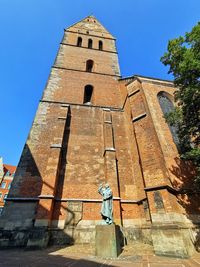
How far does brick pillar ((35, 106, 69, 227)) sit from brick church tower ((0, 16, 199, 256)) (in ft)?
0.16

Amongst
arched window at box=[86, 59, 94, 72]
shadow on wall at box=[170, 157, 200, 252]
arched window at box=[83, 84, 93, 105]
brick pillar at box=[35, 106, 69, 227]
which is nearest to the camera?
shadow on wall at box=[170, 157, 200, 252]

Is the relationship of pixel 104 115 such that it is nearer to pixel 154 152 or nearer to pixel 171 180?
pixel 154 152

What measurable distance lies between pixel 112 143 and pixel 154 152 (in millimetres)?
3036

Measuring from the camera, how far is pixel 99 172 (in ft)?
35.5

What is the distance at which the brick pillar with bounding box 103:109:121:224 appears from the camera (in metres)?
8.80

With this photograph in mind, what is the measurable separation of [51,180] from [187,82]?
340 inches

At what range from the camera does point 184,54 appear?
25.5 ft

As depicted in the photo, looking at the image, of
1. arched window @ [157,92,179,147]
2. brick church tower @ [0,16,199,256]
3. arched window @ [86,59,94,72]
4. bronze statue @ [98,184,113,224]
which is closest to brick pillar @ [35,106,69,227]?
brick church tower @ [0,16,199,256]

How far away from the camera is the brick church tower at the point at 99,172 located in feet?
25.5

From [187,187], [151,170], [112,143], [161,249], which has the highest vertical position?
[112,143]

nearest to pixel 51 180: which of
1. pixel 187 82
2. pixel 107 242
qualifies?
pixel 107 242

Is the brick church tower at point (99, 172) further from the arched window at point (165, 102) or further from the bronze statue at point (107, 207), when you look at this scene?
the bronze statue at point (107, 207)

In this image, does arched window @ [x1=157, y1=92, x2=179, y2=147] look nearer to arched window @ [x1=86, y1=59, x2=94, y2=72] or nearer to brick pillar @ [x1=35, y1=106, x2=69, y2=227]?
brick pillar @ [x1=35, y1=106, x2=69, y2=227]

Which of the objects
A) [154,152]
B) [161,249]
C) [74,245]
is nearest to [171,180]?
[154,152]
